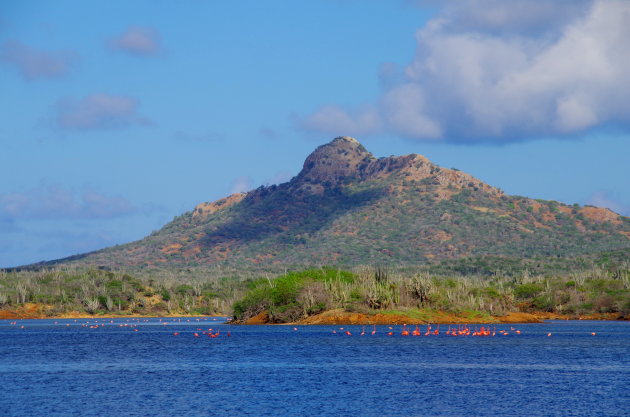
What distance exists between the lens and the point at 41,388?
49312 millimetres

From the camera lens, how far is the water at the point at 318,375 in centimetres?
4209

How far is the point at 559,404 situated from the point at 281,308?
69.4 m

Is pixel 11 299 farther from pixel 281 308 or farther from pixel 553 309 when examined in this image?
pixel 553 309

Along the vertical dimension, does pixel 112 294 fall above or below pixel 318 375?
above

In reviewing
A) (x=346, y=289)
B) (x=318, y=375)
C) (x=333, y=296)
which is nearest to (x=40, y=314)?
(x=333, y=296)

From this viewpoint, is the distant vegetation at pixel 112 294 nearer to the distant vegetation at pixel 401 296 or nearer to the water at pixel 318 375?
the distant vegetation at pixel 401 296

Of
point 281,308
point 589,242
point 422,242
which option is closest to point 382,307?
point 281,308

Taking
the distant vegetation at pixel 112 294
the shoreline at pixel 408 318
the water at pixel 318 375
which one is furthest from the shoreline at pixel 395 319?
the distant vegetation at pixel 112 294

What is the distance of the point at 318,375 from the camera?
180ft

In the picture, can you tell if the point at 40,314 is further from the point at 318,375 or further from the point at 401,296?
the point at 318,375

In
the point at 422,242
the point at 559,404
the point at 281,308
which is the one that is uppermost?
the point at 422,242

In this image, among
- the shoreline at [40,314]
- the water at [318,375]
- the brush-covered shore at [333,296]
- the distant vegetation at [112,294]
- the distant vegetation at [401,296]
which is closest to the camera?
the water at [318,375]

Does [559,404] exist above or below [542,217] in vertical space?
below

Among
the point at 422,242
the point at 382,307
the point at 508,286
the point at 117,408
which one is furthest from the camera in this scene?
the point at 422,242
